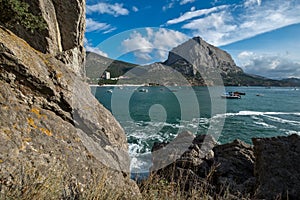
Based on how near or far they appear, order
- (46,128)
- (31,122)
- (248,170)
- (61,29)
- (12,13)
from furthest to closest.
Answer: (61,29), (248,170), (12,13), (46,128), (31,122)

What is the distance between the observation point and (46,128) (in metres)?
4.59

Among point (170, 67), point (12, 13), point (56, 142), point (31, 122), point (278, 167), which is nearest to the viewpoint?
point (31, 122)

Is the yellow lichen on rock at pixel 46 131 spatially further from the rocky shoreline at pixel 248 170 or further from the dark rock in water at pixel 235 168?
the dark rock in water at pixel 235 168

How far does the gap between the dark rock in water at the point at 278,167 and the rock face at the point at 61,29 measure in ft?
39.2

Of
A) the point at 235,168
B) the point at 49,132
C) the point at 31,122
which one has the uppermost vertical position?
the point at 31,122

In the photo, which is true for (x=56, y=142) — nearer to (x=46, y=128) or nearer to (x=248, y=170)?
(x=46, y=128)

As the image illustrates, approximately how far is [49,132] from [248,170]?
1263 centimetres

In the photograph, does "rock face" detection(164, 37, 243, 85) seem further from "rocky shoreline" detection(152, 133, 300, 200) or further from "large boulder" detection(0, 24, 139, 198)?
"large boulder" detection(0, 24, 139, 198)

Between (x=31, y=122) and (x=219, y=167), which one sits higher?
(x=31, y=122)

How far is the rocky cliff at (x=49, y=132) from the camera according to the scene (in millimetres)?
3488

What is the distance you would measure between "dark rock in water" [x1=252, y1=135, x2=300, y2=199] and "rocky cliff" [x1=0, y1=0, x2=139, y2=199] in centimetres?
748

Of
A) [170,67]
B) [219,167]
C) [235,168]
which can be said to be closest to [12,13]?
[219,167]

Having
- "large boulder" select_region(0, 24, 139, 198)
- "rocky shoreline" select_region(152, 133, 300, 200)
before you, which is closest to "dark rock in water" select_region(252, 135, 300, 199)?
"rocky shoreline" select_region(152, 133, 300, 200)

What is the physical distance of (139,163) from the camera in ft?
60.2
